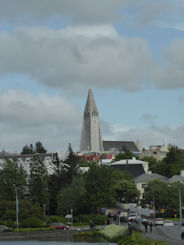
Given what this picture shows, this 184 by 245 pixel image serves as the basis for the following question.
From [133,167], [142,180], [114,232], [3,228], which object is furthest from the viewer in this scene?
[133,167]

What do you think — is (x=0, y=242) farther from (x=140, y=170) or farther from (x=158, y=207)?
(x=140, y=170)

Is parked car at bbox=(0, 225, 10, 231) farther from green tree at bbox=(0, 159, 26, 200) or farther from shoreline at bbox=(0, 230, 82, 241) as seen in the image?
green tree at bbox=(0, 159, 26, 200)

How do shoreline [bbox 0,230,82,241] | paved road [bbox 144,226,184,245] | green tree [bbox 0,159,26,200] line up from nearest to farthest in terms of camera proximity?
paved road [bbox 144,226,184,245], shoreline [bbox 0,230,82,241], green tree [bbox 0,159,26,200]

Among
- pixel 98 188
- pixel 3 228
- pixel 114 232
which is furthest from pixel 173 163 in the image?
pixel 114 232

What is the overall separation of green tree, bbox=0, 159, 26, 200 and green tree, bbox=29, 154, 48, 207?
210cm

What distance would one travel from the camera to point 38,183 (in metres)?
103

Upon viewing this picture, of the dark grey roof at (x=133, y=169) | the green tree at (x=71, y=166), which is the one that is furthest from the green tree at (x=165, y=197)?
the dark grey roof at (x=133, y=169)

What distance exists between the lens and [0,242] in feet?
212

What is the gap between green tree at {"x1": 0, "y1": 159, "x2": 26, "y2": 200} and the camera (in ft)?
322

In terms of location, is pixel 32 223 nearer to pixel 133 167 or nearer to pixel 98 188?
pixel 98 188

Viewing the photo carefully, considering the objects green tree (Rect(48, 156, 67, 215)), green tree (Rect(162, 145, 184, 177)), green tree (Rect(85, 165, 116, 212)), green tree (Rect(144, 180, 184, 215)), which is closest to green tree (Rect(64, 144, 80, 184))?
green tree (Rect(48, 156, 67, 215))

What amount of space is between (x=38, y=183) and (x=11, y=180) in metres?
5.75

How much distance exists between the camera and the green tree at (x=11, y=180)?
98.1 meters

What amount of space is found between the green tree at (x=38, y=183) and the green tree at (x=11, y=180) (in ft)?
6.89
